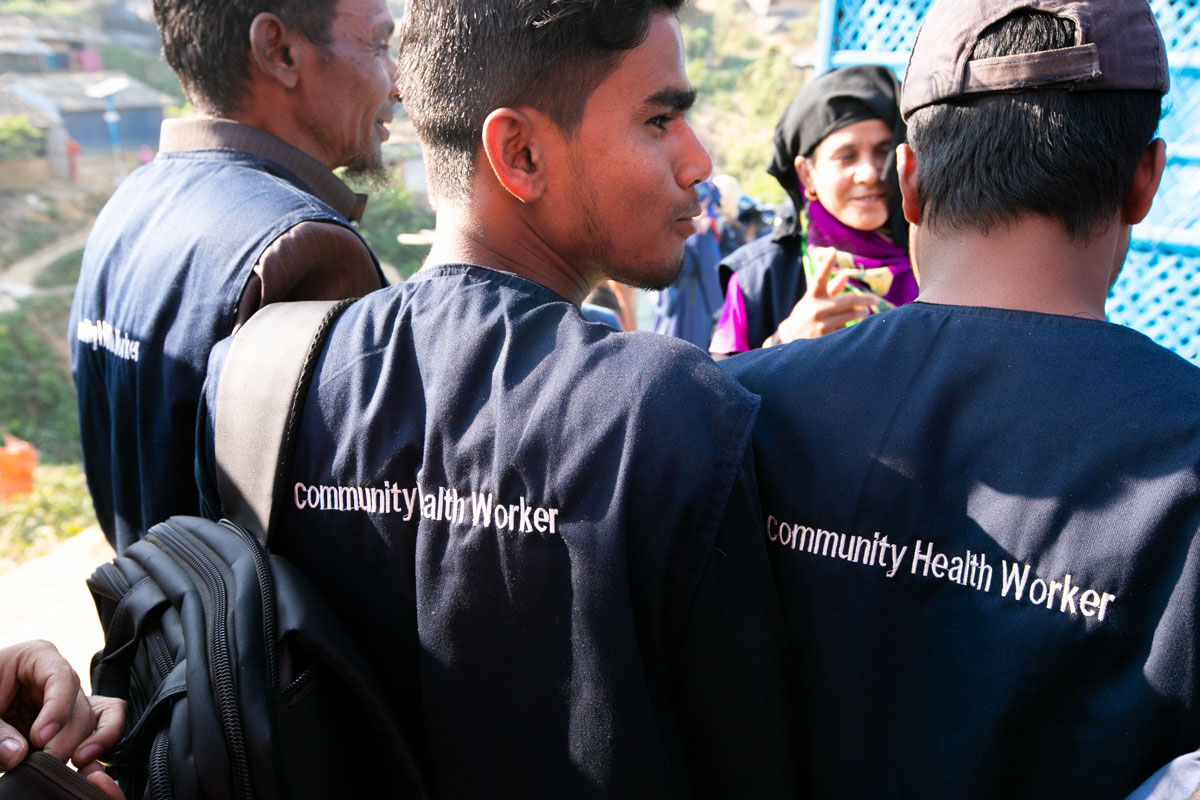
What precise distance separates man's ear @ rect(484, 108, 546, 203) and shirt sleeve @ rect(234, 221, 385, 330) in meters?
0.61

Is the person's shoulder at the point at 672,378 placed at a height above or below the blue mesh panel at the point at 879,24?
below

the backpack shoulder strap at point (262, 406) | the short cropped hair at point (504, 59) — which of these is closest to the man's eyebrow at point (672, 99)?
the short cropped hair at point (504, 59)

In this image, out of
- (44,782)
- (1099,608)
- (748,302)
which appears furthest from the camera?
(748,302)

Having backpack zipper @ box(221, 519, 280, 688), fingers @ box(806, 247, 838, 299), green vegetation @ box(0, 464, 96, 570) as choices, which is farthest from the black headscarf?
green vegetation @ box(0, 464, 96, 570)

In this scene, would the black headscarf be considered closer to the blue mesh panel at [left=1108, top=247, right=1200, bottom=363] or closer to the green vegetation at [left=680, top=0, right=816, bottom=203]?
the blue mesh panel at [left=1108, top=247, right=1200, bottom=363]

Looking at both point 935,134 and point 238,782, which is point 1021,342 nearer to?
point 935,134

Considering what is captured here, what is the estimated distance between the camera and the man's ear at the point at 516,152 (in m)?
1.41

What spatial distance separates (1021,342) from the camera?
1.19 m

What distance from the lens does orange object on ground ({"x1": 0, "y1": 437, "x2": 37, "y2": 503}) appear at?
10344 mm

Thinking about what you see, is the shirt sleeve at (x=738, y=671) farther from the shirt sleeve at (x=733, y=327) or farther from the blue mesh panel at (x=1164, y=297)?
the blue mesh panel at (x=1164, y=297)

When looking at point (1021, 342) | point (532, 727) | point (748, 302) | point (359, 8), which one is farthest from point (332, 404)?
point (748, 302)

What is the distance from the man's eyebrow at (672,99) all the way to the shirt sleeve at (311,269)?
0.80 m

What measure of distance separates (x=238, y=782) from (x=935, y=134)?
130cm

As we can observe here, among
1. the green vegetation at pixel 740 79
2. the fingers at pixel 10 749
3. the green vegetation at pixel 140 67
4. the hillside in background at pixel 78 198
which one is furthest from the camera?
the green vegetation at pixel 140 67
